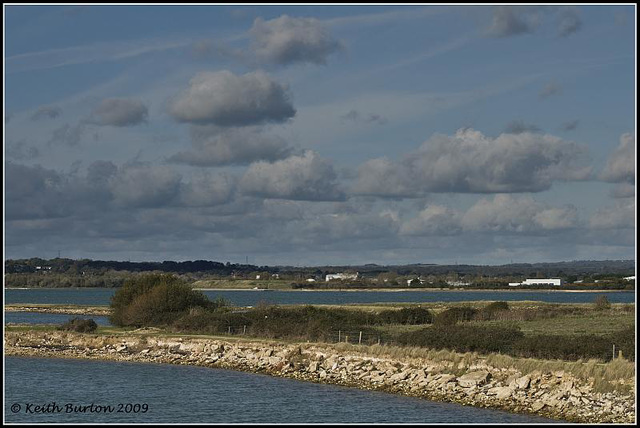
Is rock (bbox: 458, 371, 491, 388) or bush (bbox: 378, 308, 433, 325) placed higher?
bush (bbox: 378, 308, 433, 325)

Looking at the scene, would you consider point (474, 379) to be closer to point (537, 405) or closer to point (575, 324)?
point (537, 405)

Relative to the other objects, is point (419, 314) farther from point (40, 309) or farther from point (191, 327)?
point (40, 309)

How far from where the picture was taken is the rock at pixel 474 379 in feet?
125

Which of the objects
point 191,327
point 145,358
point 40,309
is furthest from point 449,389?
point 40,309

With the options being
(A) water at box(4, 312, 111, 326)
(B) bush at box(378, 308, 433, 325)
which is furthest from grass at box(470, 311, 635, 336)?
(A) water at box(4, 312, 111, 326)

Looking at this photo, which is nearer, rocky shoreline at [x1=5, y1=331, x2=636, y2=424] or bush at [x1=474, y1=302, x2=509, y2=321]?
rocky shoreline at [x1=5, y1=331, x2=636, y2=424]

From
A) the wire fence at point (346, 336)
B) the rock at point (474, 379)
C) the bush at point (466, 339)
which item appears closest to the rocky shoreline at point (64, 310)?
the wire fence at point (346, 336)

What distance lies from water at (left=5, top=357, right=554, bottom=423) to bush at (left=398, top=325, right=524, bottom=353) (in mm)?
7914

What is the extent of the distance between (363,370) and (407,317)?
114ft

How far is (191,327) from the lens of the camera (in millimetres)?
68500

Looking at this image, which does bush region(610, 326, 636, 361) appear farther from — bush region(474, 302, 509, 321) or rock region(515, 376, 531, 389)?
bush region(474, 302, 509, 321)

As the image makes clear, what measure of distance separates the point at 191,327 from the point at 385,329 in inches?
590

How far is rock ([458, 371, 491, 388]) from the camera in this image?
38.1 metres

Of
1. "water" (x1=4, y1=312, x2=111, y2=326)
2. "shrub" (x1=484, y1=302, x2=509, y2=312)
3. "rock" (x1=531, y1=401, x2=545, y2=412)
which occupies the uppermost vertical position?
"shrub" (x1=484, y1=302, x2=509, y2=312)
